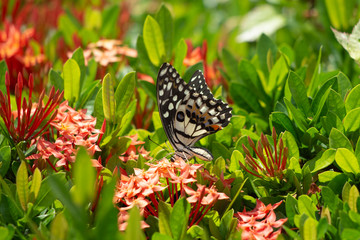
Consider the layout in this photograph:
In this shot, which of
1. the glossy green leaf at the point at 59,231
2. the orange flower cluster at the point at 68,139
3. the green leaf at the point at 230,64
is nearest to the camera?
the glossy green leaf at the point at 59,231

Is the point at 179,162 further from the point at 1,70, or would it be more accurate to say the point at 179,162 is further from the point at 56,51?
the point at 56,51

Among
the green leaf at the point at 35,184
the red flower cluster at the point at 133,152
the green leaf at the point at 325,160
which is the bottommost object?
the green leaf at the point at 325,160

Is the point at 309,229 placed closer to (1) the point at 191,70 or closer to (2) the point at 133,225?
(2) the point at 133,225

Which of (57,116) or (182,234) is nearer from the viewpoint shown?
(182,234)

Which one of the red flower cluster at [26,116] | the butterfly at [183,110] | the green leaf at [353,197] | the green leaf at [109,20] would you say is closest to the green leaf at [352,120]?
the green leaf at [353,197]

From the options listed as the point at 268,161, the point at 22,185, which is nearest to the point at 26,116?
the point at 22,185

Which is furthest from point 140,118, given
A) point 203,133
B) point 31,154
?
point 31,154

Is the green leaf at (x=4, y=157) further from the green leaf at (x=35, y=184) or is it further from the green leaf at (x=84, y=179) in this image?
the green leaf at (x=84, y=179)
